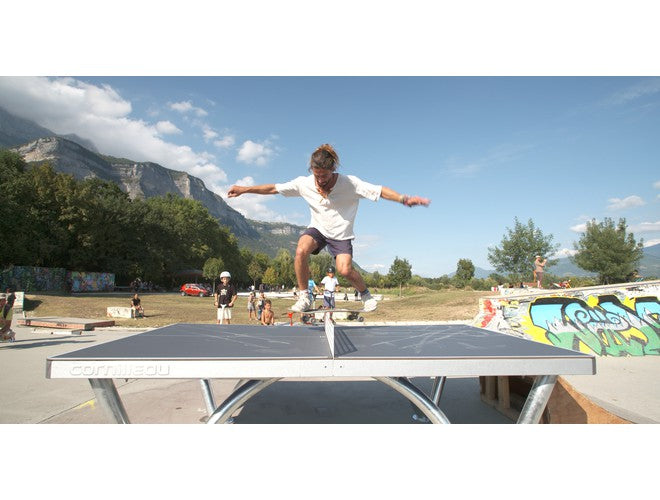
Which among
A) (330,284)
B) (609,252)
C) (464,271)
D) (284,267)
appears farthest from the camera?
(284,267)

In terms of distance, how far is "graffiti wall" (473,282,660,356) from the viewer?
29.5 feet

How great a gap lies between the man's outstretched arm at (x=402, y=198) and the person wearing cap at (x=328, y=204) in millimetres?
11

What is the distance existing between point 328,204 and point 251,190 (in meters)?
0.92

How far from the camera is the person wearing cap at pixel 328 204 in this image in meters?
4.12

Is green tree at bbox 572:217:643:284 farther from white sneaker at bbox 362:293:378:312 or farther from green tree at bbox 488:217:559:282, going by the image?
white sneaker at bbox 362:293:378:312

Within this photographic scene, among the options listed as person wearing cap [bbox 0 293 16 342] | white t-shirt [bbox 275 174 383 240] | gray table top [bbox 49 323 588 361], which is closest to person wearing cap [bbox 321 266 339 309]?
white t-shirt [bbox 275 174 383 240]

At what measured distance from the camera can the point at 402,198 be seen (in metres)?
3.93

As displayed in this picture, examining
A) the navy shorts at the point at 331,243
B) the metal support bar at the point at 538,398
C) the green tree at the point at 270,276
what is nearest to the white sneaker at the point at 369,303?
the navy shorts at the point at 331,243

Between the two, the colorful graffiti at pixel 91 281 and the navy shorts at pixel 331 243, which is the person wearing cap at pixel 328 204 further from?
the colorful graffiti at pixel 91 281

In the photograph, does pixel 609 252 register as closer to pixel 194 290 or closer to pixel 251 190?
pixel 251 190

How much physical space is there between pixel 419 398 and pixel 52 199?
40.7 metres

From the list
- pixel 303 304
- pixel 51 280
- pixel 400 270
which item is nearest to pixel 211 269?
pixel 51 280

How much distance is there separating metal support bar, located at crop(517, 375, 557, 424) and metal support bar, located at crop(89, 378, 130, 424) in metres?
2.84
